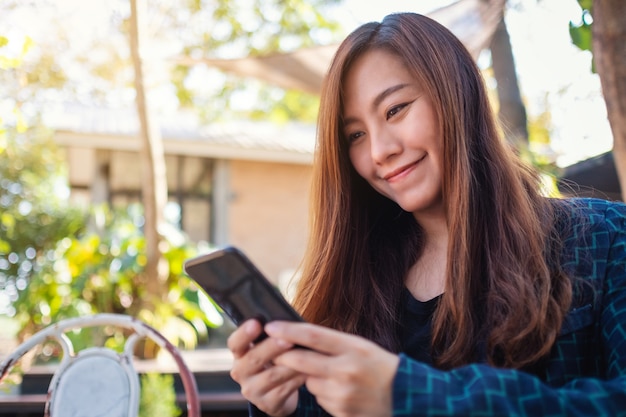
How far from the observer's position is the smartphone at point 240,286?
106 centimetres

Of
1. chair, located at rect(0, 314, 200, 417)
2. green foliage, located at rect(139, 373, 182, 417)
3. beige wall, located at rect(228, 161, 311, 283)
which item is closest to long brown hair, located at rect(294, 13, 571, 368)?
chair, located at rect(0, 314, 200, 417)

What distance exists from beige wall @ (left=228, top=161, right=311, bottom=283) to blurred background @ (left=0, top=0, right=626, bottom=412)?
27 millimetres

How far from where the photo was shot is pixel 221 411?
11.7 ft

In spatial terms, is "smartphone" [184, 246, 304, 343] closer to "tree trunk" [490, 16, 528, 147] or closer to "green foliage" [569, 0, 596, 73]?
"green foliage" [569, 0, 596, 73]

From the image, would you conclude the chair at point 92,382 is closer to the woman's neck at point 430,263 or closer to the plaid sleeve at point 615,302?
the woman's neck at point 430,263

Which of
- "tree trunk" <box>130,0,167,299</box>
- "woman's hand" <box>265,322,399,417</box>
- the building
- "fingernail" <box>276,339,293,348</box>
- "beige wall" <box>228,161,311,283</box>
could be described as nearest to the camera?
"woman's hand" <box>265,322,399,417</box>

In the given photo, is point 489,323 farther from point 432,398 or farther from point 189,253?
point 189,253

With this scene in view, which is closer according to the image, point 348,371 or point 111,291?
point 348,371

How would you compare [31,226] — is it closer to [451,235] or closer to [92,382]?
[92,382]

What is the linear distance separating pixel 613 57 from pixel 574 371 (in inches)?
33.7

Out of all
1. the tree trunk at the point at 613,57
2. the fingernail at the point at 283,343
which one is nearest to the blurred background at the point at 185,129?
the tree trunk at the point at 613,57

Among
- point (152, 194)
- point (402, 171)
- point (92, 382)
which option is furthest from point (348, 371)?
point (152, 194)

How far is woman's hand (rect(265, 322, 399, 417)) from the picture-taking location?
0.92m

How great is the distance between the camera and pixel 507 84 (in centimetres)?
518
